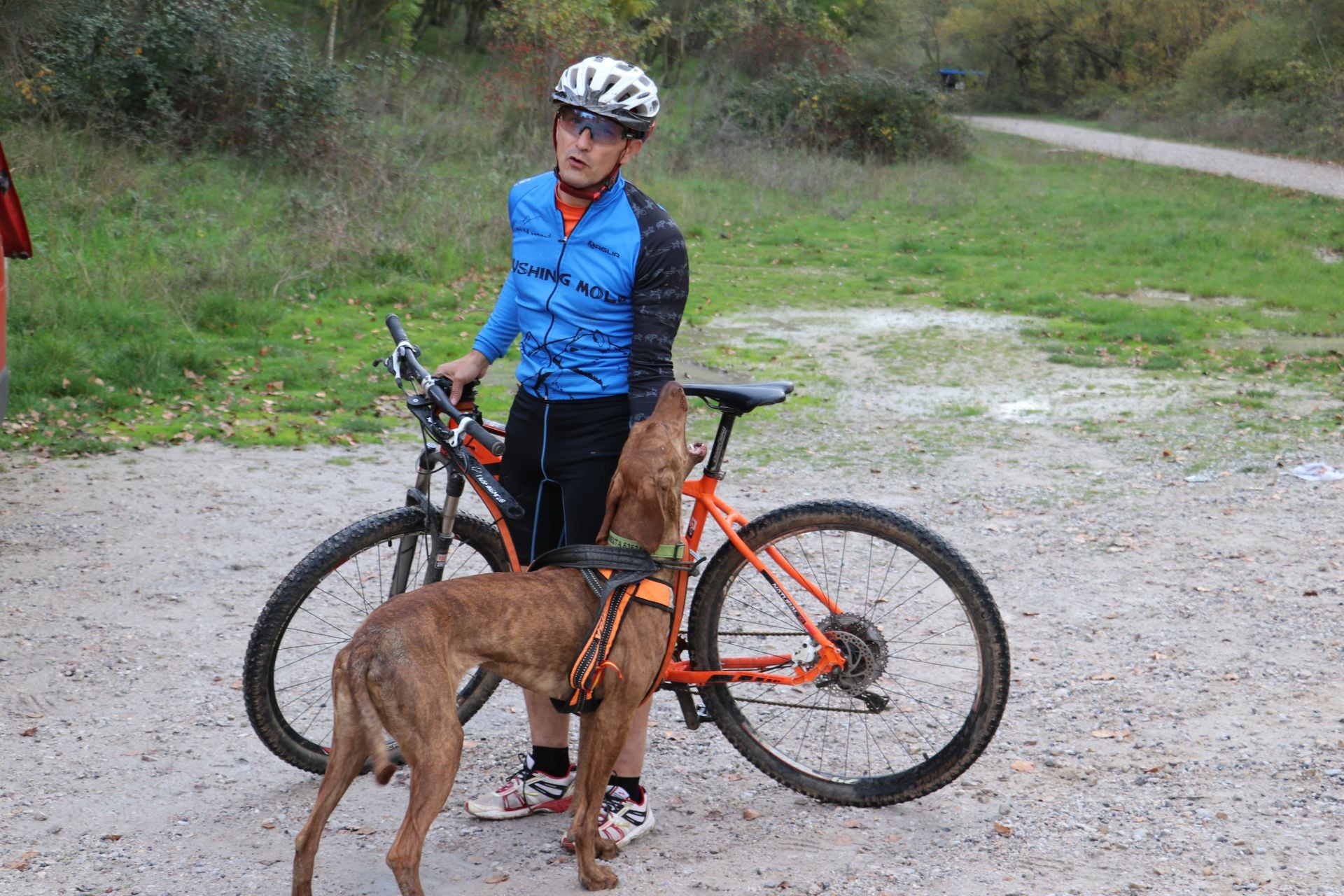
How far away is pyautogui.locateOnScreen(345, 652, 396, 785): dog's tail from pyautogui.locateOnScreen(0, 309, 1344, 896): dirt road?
67 cm

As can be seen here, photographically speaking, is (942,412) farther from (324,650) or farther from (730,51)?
(730,51)

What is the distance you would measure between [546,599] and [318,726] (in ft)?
4.11

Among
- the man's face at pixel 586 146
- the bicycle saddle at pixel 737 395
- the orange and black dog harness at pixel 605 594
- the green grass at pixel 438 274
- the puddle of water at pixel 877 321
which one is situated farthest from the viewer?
the puddle of water at pixel 877 321

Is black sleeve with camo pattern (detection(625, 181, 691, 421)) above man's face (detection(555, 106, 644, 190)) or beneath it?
beneath

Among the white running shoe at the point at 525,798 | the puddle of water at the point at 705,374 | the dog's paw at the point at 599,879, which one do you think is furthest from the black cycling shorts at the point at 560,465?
the puddle of water at the point at 705,374

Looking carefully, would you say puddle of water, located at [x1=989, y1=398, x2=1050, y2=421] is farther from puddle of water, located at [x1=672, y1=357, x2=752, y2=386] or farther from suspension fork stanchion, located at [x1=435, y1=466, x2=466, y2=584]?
suspension fork stanchion, located at [x1=435, y1=466, x2=466, y2=584]

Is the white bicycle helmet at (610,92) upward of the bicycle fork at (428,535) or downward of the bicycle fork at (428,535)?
upward

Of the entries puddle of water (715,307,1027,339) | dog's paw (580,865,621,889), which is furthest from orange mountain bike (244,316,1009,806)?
puddle of water (715,307,1027,339)

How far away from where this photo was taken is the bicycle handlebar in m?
3.32

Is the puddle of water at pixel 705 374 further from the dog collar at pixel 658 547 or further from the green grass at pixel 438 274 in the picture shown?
the dog collar at pixel 658 547

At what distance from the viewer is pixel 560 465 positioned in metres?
3.61

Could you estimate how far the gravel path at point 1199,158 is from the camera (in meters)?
Answer: 24.8

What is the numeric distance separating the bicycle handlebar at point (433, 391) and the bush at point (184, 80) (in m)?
13.1

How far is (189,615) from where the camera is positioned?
535cm
